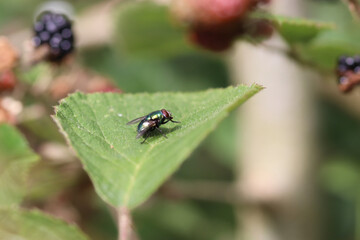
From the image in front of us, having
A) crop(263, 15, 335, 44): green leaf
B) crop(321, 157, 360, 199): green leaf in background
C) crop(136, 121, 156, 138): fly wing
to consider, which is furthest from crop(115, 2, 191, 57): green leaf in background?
crop(321, 157, 360, 199): green leaf in background

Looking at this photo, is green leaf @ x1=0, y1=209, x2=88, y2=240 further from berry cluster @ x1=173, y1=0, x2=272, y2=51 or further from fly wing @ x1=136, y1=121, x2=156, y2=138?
berry cluster @ x1=173, y1=0, x2=272, y2=51

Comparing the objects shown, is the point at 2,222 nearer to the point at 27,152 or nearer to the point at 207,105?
the point at 27,152

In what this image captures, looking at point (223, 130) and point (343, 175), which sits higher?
point (223, 130)

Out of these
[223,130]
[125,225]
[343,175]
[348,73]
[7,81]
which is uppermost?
[7,81]

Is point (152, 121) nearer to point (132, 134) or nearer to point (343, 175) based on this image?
point (132, 134)

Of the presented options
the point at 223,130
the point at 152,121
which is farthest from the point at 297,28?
the point at 223,130

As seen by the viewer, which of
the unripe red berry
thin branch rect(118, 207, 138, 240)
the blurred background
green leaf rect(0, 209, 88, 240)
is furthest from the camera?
the blurred background
